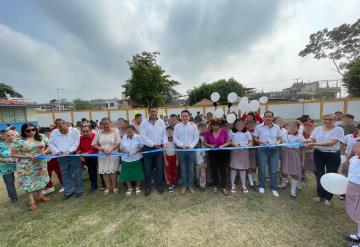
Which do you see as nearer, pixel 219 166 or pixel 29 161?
pixel 29 161

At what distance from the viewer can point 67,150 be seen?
404 centimetres

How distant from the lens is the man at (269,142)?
3.99 metres

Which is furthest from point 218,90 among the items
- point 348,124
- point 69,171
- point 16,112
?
point 69,171

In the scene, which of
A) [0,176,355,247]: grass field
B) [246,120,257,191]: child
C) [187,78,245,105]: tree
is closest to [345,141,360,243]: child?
[0,176,355,247]: grass field

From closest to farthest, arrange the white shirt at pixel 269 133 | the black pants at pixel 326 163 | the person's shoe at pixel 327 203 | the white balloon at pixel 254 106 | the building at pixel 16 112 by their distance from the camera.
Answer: the black pants at pixel 326 163 < the person's shoe at pixel 327 203 < the white shirt at pixel 269 133 < the white balloon at pixel 254 106 < the building at pixel 16 112

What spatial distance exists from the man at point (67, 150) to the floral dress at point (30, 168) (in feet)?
0.89

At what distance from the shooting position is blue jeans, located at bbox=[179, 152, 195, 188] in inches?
163

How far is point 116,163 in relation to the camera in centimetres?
432

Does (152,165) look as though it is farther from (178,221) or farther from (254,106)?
(254,106)

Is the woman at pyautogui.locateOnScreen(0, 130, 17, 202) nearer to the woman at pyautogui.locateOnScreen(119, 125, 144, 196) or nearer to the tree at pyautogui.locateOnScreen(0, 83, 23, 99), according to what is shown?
the woman at pyautogui.locateOnScreen(119, 125, 144, 196)

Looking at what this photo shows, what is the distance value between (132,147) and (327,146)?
12.4 feet

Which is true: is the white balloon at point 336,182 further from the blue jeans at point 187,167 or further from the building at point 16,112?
the building at point 16,112

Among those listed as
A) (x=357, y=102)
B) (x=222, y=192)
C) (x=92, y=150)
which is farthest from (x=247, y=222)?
(x=357, y=102)

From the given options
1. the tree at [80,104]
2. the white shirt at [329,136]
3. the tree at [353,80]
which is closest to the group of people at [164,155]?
the white shirt at [329,136]
